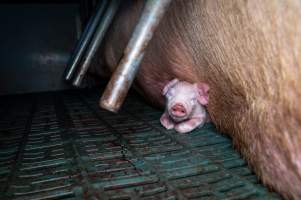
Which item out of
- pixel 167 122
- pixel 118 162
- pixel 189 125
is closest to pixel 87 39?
pixel 167 122

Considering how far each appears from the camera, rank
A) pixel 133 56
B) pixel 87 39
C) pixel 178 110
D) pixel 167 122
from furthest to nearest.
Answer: pixel 87 39
pixel 167 122
pixel 178 110
pixel 133 56

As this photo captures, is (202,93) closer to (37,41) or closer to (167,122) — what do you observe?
(167,122)

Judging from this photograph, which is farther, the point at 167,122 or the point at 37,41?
the point at 37,41

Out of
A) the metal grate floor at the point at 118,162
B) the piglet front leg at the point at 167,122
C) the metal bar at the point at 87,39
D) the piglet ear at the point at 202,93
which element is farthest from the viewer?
the metal bar at the point at 87,39

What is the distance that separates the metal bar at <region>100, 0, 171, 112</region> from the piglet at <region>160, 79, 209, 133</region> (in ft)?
1.35

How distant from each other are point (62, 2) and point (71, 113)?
6.02ft

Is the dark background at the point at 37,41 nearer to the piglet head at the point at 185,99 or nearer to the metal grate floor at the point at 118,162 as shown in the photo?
the metal grate floor at the point at 118,162

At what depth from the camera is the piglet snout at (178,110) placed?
1.30 metres

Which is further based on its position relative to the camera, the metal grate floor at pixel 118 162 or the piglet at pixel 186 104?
the piglet at pixel 186 104

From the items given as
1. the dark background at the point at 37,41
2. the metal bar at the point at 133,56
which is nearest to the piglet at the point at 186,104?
the metal bar at the point at 133,56

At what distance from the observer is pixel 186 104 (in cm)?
132

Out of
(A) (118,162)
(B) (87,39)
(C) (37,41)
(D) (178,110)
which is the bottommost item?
(A) (118,162)

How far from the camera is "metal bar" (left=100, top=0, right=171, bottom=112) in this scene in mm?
917

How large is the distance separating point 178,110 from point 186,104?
0.05m
